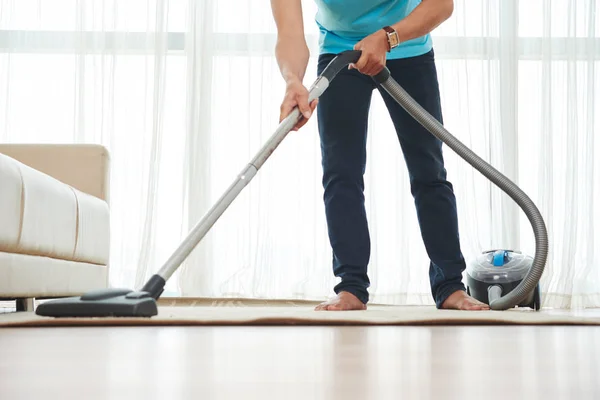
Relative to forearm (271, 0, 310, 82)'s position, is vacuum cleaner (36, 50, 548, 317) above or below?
below

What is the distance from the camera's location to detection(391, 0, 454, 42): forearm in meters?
1.76

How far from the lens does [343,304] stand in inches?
68.6

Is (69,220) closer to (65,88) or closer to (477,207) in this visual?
(65,88)

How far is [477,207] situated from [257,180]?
1.11 meters

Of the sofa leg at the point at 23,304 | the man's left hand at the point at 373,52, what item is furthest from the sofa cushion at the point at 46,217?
the man's left hand at the point at 373,52

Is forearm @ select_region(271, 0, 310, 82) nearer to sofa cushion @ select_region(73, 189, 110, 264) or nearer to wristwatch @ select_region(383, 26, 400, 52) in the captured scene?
wristwatch @ select_region(383, 26, 400, 52)

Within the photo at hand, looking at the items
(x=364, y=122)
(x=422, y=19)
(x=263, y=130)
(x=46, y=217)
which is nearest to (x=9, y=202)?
(x=46, y=217)

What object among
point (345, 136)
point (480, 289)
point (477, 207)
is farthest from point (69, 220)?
point (477, 207)

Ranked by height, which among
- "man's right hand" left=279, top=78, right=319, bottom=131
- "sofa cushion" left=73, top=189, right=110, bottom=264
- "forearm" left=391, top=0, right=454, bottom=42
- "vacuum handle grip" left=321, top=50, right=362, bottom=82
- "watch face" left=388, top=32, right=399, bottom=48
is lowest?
"sofa cushion" left=73, top=189, right=110, bottom=264

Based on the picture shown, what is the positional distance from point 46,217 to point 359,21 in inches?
39.9

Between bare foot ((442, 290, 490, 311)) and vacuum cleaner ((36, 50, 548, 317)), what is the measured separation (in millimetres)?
108

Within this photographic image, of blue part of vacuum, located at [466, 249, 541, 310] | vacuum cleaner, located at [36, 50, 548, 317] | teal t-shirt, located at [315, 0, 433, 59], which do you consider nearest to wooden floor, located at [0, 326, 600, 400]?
vacuum cleaner, located at [36, 50, 548, 317]

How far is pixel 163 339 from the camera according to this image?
0.84 meters

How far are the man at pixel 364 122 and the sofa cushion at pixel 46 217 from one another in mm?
721
